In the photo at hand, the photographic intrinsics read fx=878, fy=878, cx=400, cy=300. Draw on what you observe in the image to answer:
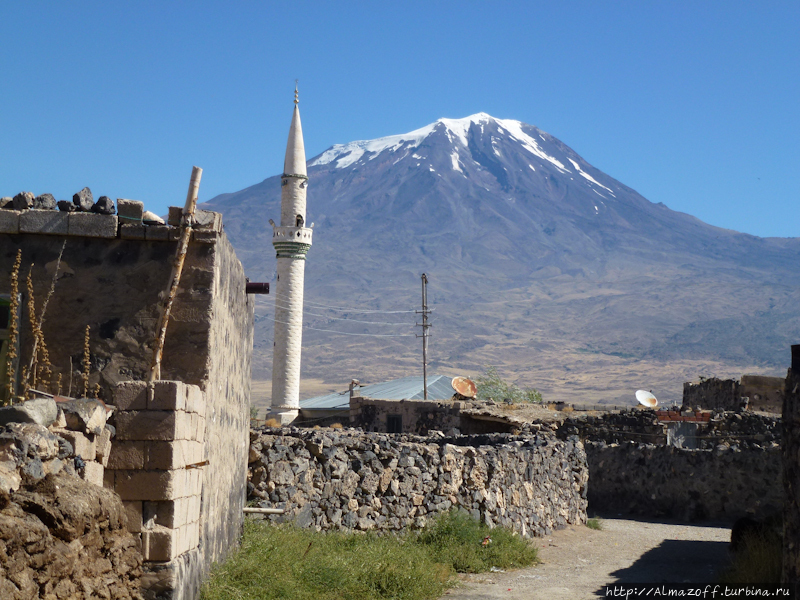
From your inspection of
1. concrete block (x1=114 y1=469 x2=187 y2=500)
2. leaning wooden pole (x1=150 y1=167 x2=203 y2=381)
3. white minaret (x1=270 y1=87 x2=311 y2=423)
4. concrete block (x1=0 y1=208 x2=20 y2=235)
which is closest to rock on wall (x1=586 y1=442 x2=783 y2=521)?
leaning wooden pole (x1=150 y1=167 x2=203 y2=381)

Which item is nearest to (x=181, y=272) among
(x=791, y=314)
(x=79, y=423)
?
(x=79, y=423)

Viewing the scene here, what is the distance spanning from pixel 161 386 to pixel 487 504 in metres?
7.96

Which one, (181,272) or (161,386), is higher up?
(181,272)

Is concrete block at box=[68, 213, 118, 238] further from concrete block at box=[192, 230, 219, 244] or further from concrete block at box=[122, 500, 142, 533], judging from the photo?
concrete block at box=[122, 500, 142, 533]

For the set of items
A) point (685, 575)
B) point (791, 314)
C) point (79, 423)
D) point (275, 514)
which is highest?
point (791, 314)

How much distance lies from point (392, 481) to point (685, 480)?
908cm

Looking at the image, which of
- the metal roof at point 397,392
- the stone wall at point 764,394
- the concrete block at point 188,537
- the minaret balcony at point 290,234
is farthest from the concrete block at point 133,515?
the minaret balcony at point 290,234

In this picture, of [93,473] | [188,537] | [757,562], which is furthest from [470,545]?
[93,473]

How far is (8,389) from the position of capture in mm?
8477

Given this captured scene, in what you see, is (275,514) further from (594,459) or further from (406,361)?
(406,361)

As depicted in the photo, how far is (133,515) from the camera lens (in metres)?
7.14

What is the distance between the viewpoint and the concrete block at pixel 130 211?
28.3 feet

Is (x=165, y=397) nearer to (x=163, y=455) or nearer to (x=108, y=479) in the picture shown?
(x=163, y=455)

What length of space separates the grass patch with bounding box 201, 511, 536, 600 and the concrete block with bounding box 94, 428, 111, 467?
1.80 metres
